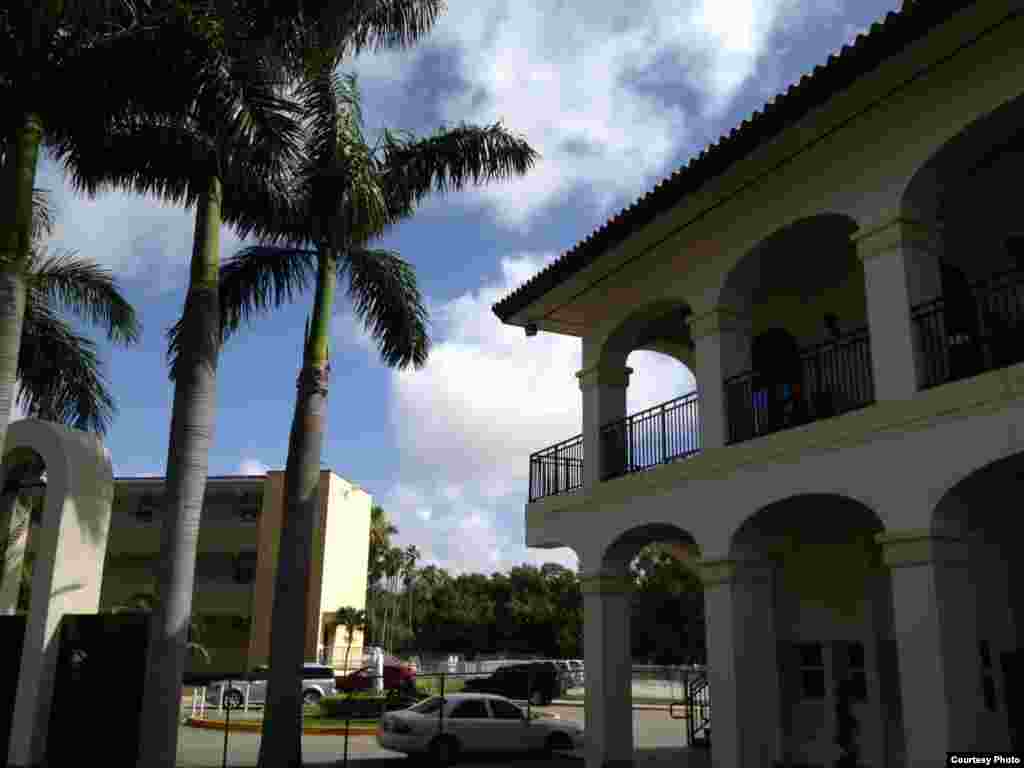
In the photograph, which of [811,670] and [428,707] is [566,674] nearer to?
[428,707]

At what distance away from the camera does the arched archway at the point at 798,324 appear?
12.9 meters

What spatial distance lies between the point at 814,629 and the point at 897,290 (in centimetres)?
605

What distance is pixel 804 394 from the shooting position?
44.8ft

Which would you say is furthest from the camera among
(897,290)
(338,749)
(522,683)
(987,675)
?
(522,683)

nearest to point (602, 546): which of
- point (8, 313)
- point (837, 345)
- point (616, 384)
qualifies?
point (616, 384)

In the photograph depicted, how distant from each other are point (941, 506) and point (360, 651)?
48.7 m

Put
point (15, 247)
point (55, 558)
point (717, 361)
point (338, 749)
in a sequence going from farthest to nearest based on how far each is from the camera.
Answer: point (338, 749) → point (55, 558) → point (717, 361) → point (15, 247)

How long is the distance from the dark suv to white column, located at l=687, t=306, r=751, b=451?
18.8m

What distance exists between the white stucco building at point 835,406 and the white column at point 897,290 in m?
0.03

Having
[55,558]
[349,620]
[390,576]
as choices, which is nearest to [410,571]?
[390,576]

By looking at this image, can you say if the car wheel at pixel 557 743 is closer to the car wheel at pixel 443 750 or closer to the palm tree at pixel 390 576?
the car wheel at pixel 443 750

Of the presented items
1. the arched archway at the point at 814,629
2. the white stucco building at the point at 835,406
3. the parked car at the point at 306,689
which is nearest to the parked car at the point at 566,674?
the parked car at the point at 306,689

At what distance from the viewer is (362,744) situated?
23.0m

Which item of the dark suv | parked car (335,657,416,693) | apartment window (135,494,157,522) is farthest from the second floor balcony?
apartment window (135,494,157,522)
